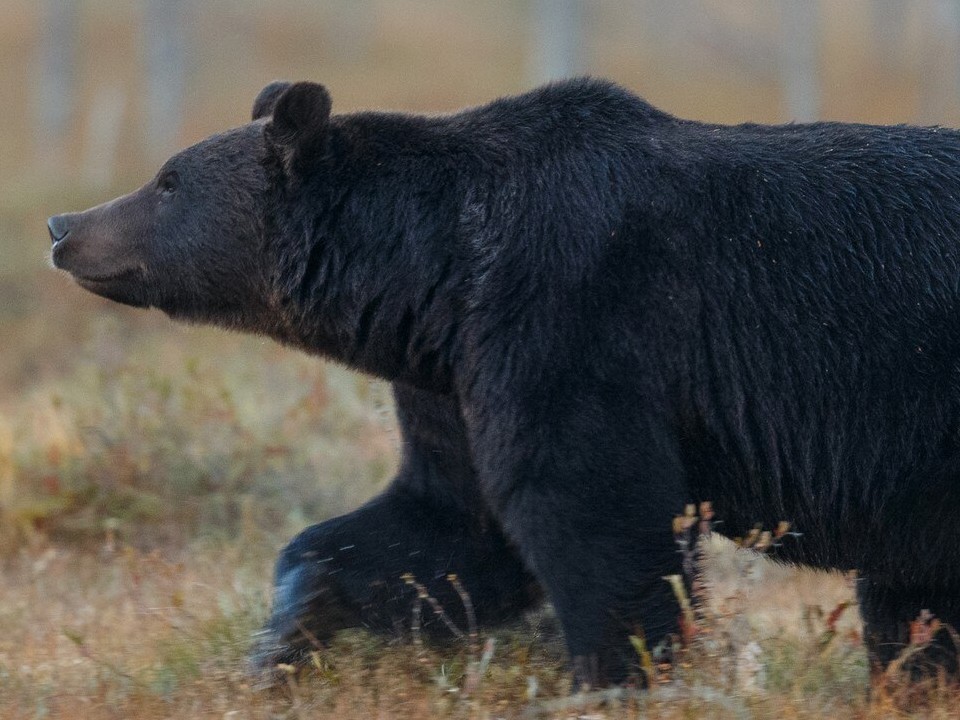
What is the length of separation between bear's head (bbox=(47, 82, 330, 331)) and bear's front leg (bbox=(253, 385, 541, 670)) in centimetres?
77

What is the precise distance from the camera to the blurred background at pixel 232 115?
7.73 m

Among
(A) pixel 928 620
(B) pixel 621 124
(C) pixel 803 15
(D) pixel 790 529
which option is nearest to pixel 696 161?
(B) pixel 621 124

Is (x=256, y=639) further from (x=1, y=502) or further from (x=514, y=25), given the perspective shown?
Result: (x=514, y=25)

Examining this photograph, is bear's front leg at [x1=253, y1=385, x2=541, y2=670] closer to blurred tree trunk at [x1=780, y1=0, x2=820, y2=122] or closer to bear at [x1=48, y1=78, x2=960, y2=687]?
bear at [x1=48, y1=78, x2=960, y2=687]

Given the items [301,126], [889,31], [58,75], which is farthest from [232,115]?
[301,126]

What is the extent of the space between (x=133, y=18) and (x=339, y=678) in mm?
43938

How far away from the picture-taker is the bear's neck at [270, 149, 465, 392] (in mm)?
4754

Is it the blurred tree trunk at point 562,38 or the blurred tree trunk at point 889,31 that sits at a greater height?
the blurred tree trunk at point 889,31

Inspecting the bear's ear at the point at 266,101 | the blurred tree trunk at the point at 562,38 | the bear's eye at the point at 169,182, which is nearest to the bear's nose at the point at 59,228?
the bear's eye at the point at 169,182

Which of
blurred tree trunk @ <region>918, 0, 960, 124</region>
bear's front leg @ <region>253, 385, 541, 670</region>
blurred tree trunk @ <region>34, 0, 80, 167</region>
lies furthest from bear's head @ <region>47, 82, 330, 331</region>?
blurred tree trunk @ <region>34, 0, 80, 167</region>

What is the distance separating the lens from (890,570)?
4527 millimetres

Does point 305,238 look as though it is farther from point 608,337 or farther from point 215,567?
point 215,567

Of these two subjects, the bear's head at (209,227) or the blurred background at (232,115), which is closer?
the bear's head at (209,227)

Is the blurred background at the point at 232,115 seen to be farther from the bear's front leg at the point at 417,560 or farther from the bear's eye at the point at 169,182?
the bear's eye at the point at 169,182
